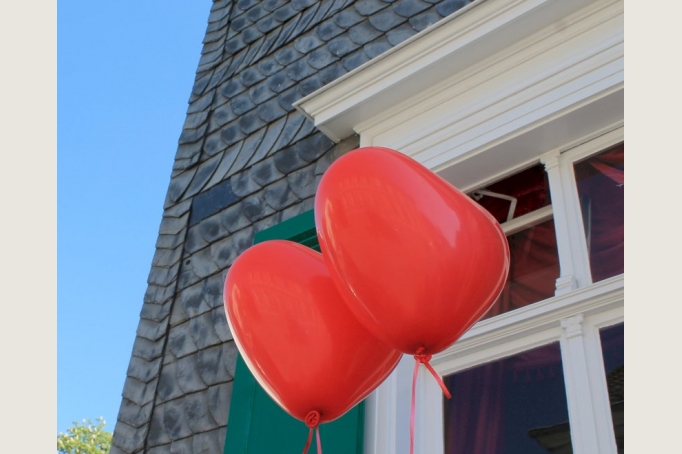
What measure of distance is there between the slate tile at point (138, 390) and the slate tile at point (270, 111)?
1172 millimetres

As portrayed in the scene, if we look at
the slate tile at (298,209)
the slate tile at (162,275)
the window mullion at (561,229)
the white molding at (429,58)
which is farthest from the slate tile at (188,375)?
the window mullion at (561,229)

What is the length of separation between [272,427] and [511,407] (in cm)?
74

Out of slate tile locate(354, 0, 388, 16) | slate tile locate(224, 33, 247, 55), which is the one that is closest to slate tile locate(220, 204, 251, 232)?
slate tile locate(354, 0, 388, 16)

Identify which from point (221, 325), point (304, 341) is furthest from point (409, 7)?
point (304, 341)

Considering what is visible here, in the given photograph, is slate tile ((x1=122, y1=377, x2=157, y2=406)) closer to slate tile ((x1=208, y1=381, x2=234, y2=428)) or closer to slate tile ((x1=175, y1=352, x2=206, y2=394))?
slate tile ((x1=175, y1=352, x2=206, y2=394))

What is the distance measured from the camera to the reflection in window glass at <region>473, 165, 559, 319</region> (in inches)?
88.1

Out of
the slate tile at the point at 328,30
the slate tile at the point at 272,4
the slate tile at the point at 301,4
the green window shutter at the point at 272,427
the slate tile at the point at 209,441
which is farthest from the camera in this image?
the slate tile at the point at 272,4

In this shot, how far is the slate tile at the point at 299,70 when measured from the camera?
136 inches

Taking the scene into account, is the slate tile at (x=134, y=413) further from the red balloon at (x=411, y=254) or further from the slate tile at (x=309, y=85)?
the red balloon at (x=411, y=254)

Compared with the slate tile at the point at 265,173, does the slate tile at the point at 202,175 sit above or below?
above

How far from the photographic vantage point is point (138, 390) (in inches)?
123

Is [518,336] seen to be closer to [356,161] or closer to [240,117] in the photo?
[356,161]

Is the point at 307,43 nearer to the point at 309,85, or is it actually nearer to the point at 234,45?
the point at 309,85
